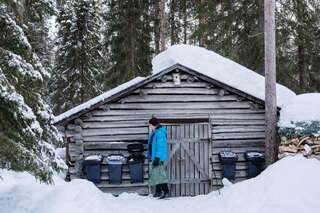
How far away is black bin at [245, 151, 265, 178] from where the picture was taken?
12.5 metres

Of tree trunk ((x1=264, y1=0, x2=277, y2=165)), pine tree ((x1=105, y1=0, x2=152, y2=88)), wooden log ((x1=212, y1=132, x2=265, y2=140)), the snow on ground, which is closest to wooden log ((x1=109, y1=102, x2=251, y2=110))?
wooden log ((x1=212, y1=132, x2=265, y2=140))

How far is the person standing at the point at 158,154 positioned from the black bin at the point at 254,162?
2631 millimetres

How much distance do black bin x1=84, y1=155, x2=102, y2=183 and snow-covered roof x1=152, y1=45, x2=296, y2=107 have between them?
3.17 m

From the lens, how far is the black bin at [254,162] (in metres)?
12.5

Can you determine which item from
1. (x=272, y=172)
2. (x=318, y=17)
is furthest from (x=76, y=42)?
(x=272, y=172)

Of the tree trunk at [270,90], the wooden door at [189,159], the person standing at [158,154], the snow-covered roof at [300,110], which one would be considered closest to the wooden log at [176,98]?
the wooden door at [189,159]

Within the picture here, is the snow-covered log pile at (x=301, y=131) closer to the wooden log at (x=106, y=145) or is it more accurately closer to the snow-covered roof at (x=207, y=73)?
the snow-covered roof at (x=207, y=73)

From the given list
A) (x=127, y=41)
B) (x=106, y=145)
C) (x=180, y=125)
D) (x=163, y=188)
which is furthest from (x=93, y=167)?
(x=127, y=41)

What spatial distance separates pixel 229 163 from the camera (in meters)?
12.4

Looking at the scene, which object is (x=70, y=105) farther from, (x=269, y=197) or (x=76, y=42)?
(x=269, y=197)

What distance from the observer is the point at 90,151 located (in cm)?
1238

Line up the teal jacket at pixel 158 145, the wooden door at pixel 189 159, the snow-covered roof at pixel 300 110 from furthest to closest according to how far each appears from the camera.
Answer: the wooden door at pixel 189 159 → the snow-covered roof at pixel 300 110 → the teal jacket at pixel 158 145

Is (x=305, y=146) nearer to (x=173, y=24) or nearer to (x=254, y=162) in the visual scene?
(x=254, y=162)

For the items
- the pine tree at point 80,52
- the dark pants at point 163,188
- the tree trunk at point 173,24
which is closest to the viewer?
the dark pants at point 163,188
